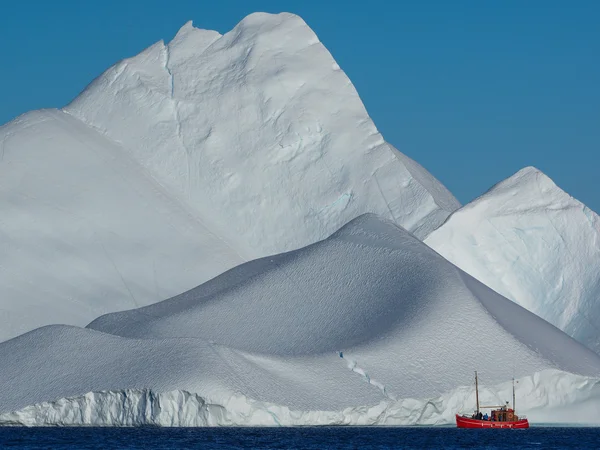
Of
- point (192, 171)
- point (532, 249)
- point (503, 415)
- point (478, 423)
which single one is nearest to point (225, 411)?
point (478, 423)

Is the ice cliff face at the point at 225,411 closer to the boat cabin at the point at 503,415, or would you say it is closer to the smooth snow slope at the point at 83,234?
the boat cabin at the point at 503,415

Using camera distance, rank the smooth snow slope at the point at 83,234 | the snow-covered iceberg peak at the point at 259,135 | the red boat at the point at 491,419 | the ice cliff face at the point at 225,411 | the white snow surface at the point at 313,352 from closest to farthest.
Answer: the ice cliff face at the point at 225,411 → the white snow surface at the point at 313,352 → the red boat at the point at 491,419 → the smooth snow slope at the point at 83,234 → the snow-covered iceberg peak at the point at 259,135

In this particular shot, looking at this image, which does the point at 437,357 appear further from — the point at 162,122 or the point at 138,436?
the point at 162,122

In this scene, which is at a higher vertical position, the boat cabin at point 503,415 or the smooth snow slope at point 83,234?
the smooth snow slope at point 83,234

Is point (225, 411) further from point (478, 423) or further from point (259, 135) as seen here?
point (259, 135)

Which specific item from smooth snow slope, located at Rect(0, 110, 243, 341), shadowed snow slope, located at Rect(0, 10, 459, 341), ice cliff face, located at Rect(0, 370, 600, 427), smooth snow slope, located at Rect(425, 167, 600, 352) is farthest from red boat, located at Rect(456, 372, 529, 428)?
smooth snow slope, located at Rect(0, 110, 243, 341)

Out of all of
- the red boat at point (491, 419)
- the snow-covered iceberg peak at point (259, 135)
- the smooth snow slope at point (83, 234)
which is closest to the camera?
the red boat at point (491, 419)

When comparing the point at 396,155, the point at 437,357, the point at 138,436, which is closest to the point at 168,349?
the point at 138,436

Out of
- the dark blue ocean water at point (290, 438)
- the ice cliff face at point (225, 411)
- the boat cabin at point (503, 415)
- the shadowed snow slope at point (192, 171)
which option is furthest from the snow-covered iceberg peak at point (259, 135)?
the dark blue ocean water at point (290, 438)
